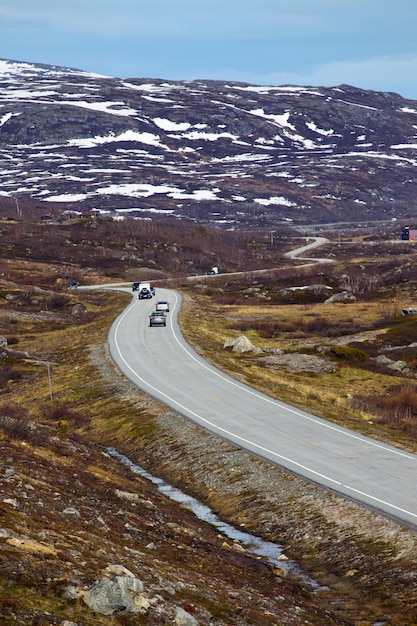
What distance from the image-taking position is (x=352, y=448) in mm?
34875

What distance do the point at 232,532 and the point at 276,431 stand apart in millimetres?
11432

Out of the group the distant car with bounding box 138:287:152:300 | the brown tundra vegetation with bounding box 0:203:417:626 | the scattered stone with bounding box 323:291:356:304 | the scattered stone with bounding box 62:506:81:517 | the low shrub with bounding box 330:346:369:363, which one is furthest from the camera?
the scattered stone with bounding box 323:291:356:304

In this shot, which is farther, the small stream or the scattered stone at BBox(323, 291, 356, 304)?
the scattered stone at BBox(323, 291, 356, 304)

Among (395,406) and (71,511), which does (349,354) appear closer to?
(395,406)

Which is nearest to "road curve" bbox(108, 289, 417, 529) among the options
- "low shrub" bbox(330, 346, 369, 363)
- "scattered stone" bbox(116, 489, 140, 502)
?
"scattered stone" bbox(116, 489, 140, 502)

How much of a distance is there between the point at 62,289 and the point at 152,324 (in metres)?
48.6

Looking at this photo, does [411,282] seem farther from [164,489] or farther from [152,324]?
[164,489]

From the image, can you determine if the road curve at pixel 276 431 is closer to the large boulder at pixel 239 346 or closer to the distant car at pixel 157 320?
the large boulder at pixel 239 346

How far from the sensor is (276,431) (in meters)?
38.2

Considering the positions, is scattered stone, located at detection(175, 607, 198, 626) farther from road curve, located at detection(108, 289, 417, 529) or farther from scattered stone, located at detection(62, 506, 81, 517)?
road curve, located at detection(108, 289, 417, 529)

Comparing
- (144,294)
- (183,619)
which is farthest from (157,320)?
(183,619)

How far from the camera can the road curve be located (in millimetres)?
28922

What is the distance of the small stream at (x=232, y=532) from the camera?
23.9 m

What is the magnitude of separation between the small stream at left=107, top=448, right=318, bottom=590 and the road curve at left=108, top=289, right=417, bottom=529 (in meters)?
4.19
